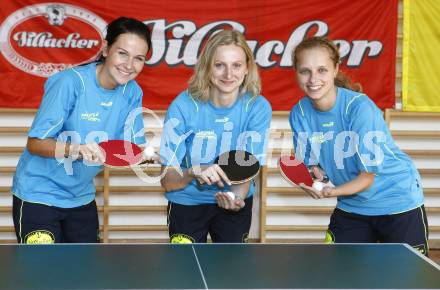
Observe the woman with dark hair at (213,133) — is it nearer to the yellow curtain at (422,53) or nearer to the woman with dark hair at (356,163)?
the woman with dark hair at (356,163)

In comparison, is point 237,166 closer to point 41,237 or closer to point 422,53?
point 41,237

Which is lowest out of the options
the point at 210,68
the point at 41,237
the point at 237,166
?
the point at 41,237

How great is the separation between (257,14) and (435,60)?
1.54 metres

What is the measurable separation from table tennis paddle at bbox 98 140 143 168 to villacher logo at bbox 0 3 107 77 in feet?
8.69

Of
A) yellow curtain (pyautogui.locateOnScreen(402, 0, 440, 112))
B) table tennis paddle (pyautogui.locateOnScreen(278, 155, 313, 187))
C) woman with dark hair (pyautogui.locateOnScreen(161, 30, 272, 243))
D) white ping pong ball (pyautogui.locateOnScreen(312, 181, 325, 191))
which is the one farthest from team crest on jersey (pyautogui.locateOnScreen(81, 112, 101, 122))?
yellow curtain (pyautogui.locateOnScreen(402, 0, 440, 112))

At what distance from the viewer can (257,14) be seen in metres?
5.54

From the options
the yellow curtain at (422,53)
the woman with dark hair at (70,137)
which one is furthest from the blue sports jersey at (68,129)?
the yellow curtain at (422,53)

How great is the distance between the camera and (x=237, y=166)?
9.66 feet

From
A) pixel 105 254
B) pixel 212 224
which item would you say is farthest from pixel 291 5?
pixel 105 254

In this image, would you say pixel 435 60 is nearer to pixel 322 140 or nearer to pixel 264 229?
pixel 264 229

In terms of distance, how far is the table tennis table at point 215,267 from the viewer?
2117 mm

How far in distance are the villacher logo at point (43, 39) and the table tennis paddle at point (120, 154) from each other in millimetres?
2647

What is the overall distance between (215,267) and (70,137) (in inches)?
42.9

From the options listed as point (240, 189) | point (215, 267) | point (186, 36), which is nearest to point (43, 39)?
point (186, 36)
